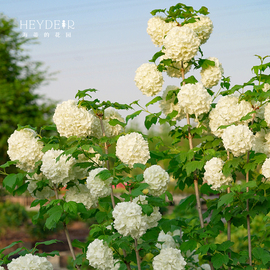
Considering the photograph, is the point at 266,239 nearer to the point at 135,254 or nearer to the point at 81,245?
the point at 135,254

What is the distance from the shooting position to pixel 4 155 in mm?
12508

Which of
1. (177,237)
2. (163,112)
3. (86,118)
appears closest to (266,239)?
(177,237)

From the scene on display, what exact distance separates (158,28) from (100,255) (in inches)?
80.4

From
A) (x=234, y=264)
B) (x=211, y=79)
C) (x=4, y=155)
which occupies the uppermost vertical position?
(x=211, y=79)

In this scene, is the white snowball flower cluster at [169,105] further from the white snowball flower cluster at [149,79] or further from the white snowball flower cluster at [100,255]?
the white snowball flower cluster at [100,255]

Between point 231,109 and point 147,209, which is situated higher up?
point 231,109

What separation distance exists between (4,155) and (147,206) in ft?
37.7

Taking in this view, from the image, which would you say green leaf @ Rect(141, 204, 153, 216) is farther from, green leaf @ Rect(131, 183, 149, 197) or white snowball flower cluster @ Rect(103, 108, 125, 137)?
white snowball flower cluster @ Rect(103, 108, 125, 137)

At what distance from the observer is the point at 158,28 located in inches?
125

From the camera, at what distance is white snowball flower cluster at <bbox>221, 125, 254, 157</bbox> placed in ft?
7.94

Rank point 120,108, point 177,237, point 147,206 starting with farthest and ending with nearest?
point 177,237 < point 120,108 < point 147,206

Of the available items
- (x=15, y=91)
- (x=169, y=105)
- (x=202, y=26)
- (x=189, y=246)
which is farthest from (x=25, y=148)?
(x=15, y=91)

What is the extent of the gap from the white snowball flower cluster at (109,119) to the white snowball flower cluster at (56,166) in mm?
401

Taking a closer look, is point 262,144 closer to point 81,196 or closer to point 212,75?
point 212,75
